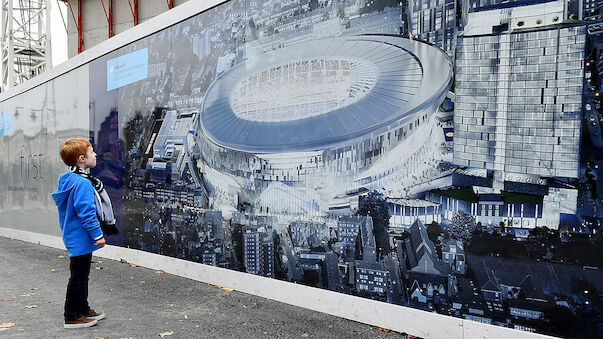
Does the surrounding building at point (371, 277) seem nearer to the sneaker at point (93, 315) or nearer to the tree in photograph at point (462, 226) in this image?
the tree in photograph at point (462, 226)

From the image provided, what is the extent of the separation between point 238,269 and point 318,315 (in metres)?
1.40

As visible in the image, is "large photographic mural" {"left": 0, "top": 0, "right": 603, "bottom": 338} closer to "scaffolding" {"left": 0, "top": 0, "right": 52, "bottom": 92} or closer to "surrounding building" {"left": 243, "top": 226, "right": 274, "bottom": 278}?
"surrounding building" {"left": 243, "top": 226, "right": 274, "bottom": 278}

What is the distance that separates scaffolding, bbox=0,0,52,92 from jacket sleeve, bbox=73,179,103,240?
2279cm

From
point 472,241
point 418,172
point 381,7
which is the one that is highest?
point 381,7

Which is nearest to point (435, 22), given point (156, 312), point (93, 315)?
point (156, 312)

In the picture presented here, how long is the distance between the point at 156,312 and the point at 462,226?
3067mm

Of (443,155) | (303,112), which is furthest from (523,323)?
(303,112)

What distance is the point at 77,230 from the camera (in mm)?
3998

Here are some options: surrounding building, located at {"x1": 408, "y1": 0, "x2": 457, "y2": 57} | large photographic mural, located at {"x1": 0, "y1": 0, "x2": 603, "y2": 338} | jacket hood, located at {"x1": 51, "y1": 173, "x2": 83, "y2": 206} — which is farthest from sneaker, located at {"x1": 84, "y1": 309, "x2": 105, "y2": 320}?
surrounding building, located at {"x1": 408, "y1": 0, "x2": 457, "y2": 57}

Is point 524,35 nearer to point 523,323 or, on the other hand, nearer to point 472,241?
point 472,241

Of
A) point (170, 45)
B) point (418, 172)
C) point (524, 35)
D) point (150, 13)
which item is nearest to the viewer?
point (524, 35)

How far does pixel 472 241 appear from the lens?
3186 mm

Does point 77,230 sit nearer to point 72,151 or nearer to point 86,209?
point 86,209

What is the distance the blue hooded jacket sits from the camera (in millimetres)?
3910
